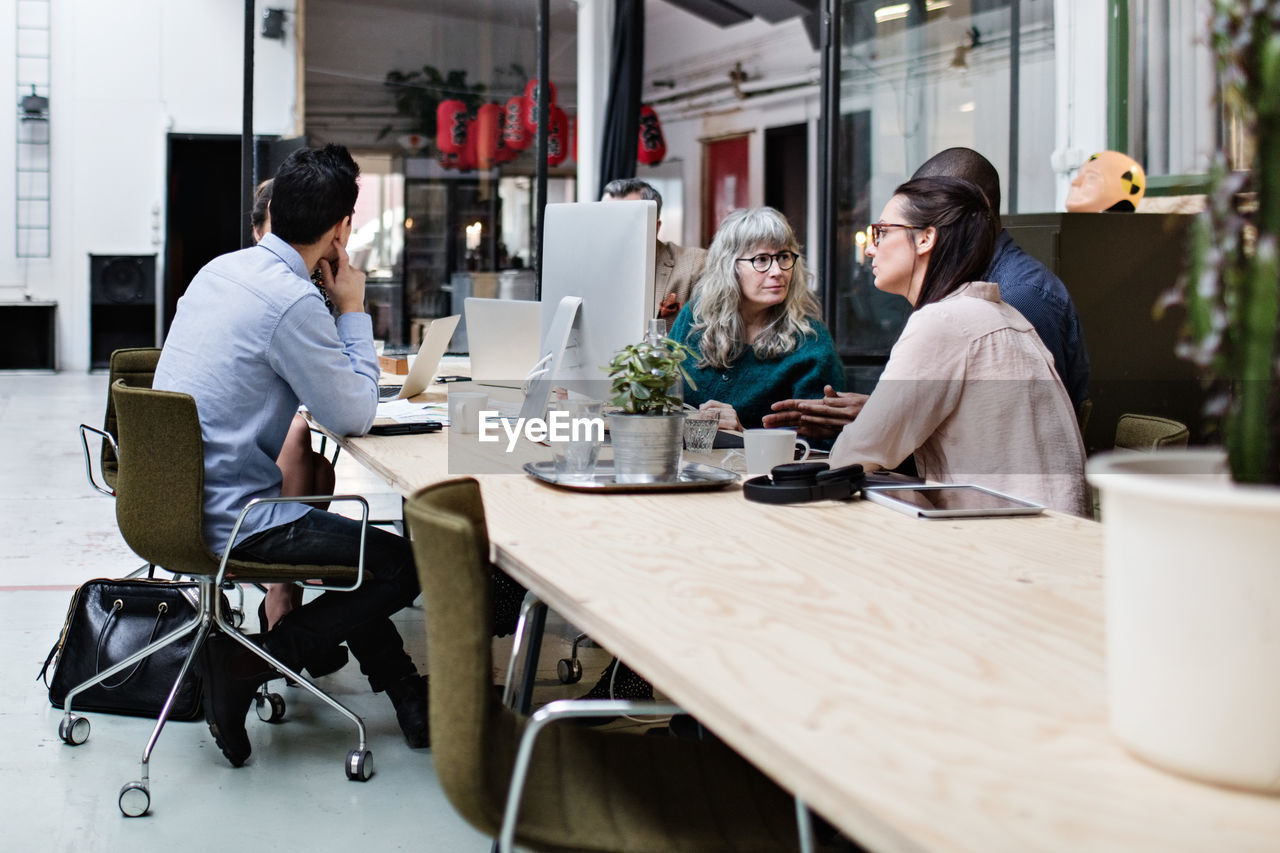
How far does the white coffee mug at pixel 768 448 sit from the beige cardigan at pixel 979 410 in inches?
3.7

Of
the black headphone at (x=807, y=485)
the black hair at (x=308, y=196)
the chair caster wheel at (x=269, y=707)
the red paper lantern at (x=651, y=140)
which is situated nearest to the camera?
the black headphone at (x=807, y=485)

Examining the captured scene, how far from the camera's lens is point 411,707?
9.93ft

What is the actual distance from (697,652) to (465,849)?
4.64 feet

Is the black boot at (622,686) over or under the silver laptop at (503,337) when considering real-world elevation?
under

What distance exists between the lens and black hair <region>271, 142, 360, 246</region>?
9.95 feet

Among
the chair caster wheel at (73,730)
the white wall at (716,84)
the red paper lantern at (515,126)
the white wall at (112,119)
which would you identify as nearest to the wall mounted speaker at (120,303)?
the white wall at (112,119)

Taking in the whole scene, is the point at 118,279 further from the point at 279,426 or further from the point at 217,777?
the point at 217,777

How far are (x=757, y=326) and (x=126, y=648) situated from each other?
1.95 m

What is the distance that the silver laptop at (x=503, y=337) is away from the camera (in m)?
3.75

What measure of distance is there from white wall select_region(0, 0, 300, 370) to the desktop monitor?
991 cm

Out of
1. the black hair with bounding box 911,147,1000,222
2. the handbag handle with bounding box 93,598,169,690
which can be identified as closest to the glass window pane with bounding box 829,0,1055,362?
the black hair with bounding box 911,147,1000,222

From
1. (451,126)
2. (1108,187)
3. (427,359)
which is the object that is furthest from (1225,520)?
(451,126)

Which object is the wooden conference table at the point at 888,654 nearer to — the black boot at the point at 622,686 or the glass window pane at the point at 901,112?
the black boot at the point at 622,686

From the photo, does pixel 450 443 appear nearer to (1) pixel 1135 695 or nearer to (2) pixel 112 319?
(1) pixel 1135 695
